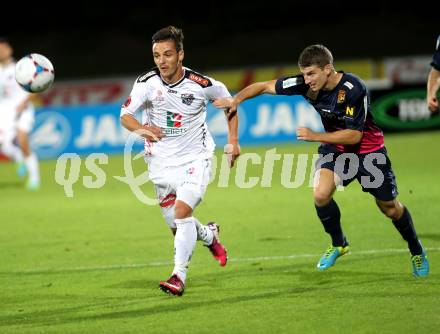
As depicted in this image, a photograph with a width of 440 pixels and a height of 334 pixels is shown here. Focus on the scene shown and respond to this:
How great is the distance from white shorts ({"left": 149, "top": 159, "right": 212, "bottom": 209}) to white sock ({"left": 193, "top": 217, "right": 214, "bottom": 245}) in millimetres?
329

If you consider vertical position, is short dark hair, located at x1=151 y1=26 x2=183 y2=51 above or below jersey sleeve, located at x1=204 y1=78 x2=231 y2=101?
above

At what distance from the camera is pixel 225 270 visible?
825 centimetres

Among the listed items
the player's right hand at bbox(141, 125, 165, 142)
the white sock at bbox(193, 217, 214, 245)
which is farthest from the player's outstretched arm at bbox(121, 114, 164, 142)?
the white sock at bbox(193, 217, 214, 245)

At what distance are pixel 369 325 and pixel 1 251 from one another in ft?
16.7

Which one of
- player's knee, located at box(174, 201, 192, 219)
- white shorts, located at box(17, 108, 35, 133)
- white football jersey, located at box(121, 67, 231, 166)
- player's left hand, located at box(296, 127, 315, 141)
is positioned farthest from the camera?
→ white shorts, located at box(17, 108, 35, 133)

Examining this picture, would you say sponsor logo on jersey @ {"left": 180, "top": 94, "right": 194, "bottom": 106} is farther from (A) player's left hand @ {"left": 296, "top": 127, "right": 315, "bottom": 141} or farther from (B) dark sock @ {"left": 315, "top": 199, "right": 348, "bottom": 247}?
(B) dark sock @ {"left": 315, "top": 199, "right": 348, "bottom": 247}

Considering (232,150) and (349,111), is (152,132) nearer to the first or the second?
(232,150)

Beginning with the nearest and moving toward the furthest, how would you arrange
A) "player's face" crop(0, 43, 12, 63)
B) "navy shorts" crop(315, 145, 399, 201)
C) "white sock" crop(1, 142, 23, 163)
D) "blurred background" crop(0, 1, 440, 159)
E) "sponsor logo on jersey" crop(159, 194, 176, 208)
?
1. "navy shorts" crop(315, 145, 399, 201)
2. "sponsor logo on jersey" crop(159, 194, 176, 208)
3. "player's face" crop(0, 43, 12, 63)
4. "white sock" crop(1, 142, 23, 163)
5. "blurred background" crop(0, 1, 440, 159)

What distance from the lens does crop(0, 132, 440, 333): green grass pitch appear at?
631 cm

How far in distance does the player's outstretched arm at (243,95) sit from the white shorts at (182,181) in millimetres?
522

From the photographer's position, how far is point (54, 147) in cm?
2003

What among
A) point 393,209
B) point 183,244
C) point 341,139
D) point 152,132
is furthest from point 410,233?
point 152,132

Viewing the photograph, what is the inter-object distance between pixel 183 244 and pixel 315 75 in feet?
5.68

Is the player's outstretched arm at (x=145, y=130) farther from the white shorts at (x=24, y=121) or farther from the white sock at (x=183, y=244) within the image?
the white shorts at (x=24, y=121)
